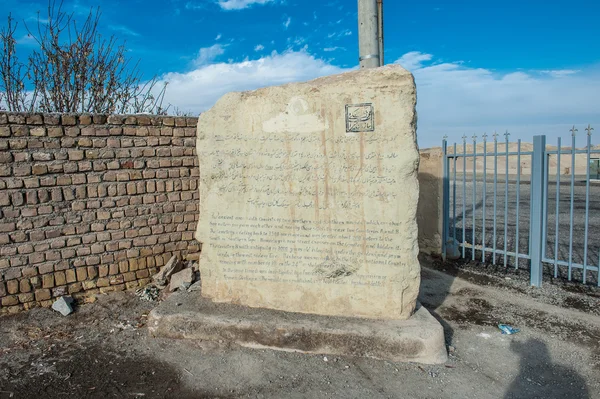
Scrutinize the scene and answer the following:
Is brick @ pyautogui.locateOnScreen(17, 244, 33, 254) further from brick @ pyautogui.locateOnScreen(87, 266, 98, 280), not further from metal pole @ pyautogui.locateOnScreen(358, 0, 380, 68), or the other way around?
metal pole @ pyautogui.locateOnScreen(358, 0, 380, 68)

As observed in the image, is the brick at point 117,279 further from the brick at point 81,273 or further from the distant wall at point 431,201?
the distant wall at point 431,201

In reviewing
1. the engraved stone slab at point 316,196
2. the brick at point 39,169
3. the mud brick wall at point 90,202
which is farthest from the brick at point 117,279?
the engraved stone slab at point 316,196

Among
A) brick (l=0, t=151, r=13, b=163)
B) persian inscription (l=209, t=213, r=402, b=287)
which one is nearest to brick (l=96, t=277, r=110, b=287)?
brick (l=0, t=151, r=13, b=163)

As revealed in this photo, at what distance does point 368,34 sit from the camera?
4.62 m

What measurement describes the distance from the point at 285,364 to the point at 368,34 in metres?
3.65

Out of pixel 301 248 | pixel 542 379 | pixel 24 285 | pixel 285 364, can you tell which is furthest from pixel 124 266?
pixel 542 379

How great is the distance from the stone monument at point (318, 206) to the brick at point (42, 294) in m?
1.52

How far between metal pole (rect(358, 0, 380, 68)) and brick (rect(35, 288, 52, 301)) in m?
4.21

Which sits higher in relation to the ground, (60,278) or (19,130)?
(19,130)

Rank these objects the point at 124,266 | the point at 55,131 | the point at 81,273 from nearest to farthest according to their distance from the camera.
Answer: the point at 55,131
the point at 81,273
the point at 124,266

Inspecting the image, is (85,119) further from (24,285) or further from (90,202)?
(24,285)

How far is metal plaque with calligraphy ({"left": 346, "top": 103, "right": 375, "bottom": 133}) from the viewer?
124 inches

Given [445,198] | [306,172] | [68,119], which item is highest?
[68,119]

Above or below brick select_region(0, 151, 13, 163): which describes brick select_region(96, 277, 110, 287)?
below
